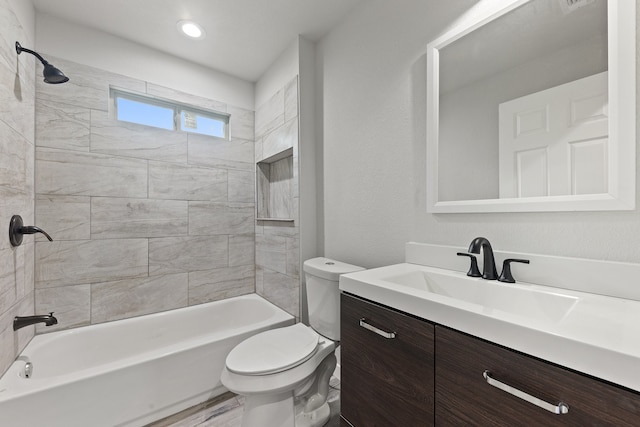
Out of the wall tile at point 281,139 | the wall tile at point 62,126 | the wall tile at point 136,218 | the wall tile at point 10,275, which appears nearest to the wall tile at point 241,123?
the wall tile at point 281,139

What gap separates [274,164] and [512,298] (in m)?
2.22

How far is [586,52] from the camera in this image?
92 centimetres

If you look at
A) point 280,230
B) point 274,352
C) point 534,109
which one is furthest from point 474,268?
point 280,230

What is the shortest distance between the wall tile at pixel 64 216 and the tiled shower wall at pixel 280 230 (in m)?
1.33

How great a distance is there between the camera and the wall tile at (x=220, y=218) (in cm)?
246

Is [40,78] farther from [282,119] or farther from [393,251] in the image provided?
[393,251]

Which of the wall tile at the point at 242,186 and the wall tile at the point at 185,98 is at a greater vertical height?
the wall tile at the point at 185,98

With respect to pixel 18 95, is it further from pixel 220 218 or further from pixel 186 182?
pixel 220 218

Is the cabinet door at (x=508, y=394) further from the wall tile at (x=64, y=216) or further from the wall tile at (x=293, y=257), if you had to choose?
the wall tile at (x=64, y=216)

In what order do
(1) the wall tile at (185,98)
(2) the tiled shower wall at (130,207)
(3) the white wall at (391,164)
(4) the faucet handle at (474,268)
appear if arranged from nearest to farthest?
1. (3) the white wall at (391,164)
2. (4) the faucet handle at (474,268)
3. (2) the tiled shower wall at (130,207)
4. (1) the wall tile at (185,98)

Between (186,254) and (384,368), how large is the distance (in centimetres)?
205

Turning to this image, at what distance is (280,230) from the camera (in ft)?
7.81

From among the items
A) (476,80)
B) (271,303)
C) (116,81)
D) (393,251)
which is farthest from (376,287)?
(116,81)

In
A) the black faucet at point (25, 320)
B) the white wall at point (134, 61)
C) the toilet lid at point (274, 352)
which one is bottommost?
the toilet lid at point (274, 352)
